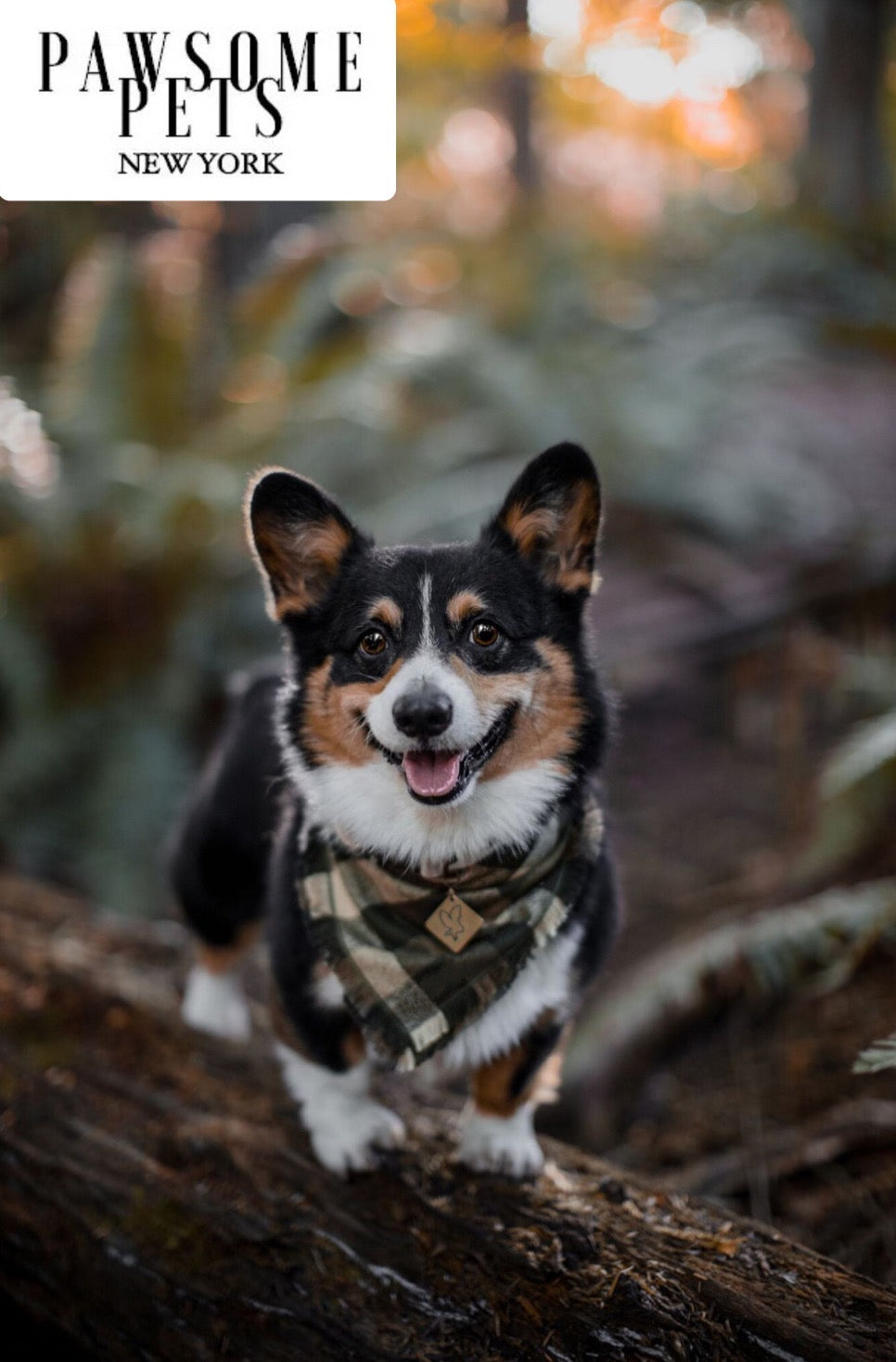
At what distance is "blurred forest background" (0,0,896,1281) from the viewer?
3271 millimetres

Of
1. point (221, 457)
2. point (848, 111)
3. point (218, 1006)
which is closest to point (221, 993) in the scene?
point (218, 1006)

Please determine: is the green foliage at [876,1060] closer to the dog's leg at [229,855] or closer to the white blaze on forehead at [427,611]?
the white blaze on forehead at [427,611]

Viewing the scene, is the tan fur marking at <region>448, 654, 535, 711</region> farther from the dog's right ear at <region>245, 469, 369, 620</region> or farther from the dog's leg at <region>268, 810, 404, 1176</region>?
the dog's leg at <region>268, 810, 404, 1176</region>

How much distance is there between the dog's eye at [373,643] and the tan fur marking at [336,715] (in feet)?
0.21

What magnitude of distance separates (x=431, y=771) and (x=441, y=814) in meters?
0.18

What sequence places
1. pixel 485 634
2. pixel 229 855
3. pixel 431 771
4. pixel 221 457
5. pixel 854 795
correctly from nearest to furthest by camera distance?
pixel 431 771 → pixel 485 634 → pixel 229 855 → pixel 854 795 → pixel 221 457

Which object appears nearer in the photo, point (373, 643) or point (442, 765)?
point (442, 765)

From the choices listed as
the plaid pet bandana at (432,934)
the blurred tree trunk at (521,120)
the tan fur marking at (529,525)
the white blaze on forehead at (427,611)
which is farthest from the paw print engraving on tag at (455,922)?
the blurred tree trunk at (521,120)

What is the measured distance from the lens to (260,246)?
8.18m

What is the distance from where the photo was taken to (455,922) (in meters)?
2.25

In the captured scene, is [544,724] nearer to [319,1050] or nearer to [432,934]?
[432,934]

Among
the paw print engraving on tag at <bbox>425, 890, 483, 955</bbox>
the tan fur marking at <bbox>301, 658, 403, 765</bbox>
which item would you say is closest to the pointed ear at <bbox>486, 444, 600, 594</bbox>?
the tan fur marking at <bbox>301, 658, 403, 765</bbox>

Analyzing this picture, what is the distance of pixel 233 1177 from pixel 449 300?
8.27m

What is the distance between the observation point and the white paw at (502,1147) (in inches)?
91.5
